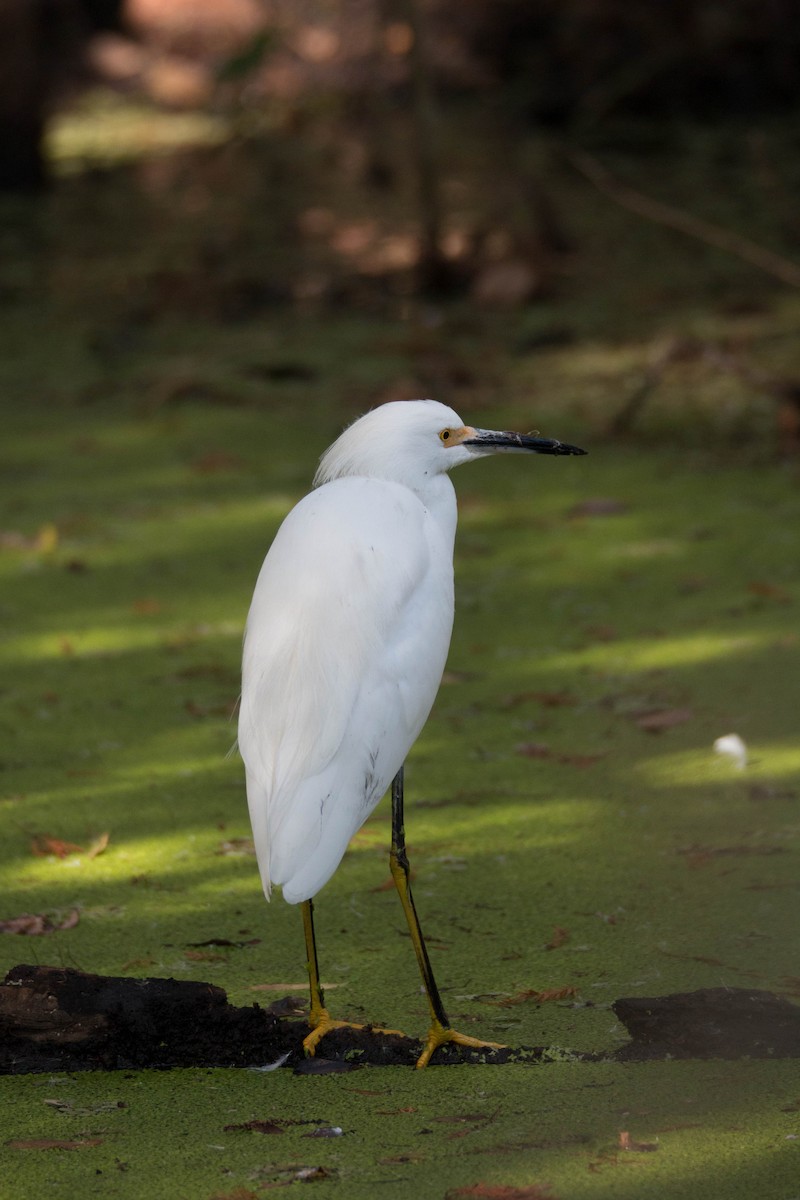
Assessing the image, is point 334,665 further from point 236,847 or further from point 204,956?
point 236,847

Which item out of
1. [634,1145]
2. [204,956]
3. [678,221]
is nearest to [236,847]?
[204,956]

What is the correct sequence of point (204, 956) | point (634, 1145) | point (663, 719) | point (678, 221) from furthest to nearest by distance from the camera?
point (678, 221) < point (663, 719) < point (204, 956) < point (634, 1145)

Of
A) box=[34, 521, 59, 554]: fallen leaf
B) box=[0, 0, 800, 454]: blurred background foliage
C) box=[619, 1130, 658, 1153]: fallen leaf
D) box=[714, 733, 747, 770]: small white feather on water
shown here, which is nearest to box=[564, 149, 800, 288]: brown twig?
box=[0, 0, 800, 454]: blurred background foliage

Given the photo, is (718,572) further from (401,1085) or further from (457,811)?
(401,1085)

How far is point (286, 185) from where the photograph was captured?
9586 millimetres

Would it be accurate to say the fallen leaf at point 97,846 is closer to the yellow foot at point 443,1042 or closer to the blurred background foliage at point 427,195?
the yellow foot at point 443,1042

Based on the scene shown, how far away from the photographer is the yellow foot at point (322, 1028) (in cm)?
167

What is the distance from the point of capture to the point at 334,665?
170cm

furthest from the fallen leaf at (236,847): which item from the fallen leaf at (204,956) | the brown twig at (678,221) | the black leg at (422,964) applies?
the brown twig at (678,221)

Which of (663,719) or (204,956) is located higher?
(204,956)

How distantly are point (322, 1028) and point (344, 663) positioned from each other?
405 mm

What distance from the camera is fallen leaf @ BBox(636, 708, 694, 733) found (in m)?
2.70

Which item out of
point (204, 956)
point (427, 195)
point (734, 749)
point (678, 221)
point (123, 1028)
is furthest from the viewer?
point (427, 195)

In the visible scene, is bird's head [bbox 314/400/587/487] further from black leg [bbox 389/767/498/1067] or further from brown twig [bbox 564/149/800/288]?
brown twig [bbox 564/149/800/288]
